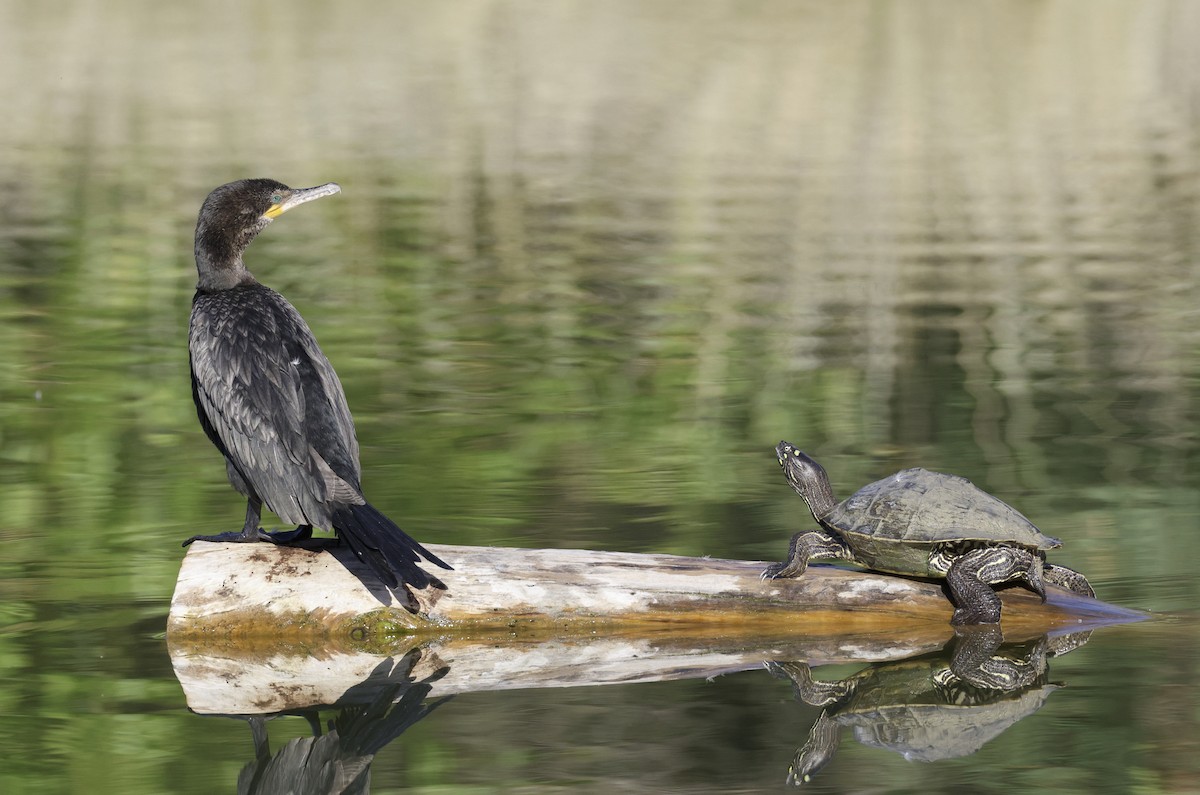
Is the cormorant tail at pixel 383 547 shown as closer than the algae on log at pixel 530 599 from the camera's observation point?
Yes

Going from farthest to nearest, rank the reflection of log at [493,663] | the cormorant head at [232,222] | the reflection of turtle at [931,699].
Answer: the cormorant head at [232,222] → the reflection of log at [493,663] → the reflection of turtle at [931,699]

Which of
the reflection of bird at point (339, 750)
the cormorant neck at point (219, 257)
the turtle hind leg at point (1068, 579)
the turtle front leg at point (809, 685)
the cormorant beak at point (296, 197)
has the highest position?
the cormorant beak at point (296, 197)

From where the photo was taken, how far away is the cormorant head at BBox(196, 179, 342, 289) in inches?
277

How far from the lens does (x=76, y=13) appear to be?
34.0 meters

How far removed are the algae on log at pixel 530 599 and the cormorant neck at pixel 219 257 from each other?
1147mm

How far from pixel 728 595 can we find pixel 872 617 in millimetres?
543

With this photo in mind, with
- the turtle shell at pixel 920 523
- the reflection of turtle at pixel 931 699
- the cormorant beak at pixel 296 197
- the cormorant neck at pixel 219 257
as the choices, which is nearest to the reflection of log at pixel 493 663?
the reflection of turtle at pixel 931 699

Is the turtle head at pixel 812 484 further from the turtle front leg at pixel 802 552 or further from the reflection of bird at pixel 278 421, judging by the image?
the reflection of bird at pixel 278 421

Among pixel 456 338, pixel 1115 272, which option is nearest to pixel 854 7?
pixel 1115 272

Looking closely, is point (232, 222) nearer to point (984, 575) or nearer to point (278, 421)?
point (278, 421)

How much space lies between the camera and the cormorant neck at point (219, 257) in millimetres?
7023

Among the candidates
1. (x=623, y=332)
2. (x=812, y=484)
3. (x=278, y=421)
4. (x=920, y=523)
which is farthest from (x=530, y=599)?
(x=623, y=332)

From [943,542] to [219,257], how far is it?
10.00 feet

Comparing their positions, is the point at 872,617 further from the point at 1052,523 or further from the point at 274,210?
the point at 274,210
